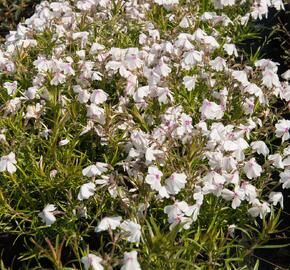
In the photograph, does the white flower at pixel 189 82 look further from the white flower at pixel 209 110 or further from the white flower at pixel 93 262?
the white flower at pixel 93 262

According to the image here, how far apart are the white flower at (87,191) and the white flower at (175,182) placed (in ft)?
0.92

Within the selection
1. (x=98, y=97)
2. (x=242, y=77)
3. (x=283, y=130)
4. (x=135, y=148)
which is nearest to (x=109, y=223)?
(x=135, y=148)

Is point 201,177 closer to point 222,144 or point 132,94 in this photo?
point 222,144

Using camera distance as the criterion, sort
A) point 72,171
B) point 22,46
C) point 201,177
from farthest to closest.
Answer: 1. point 22,46
2. point 72,171
3. point 201,177

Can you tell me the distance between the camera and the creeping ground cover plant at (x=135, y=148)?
212cm

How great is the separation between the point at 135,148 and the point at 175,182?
32 centimetres

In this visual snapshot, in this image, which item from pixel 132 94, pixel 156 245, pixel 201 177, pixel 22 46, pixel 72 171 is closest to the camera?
pixel 156 245

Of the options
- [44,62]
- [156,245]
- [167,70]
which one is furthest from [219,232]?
[44,62]

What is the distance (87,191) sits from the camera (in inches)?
85.3

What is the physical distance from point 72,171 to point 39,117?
320 mm

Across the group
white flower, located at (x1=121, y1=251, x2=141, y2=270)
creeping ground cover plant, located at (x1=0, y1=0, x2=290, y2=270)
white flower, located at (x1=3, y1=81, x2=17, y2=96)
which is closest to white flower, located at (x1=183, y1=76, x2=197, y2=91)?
creeping ground cover plant, located at (x1=0, y1=0, x2=290, y2=270)

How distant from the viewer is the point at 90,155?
2.64 m

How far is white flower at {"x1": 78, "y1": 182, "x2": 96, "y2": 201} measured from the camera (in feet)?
7.08

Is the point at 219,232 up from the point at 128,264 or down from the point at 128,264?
down
